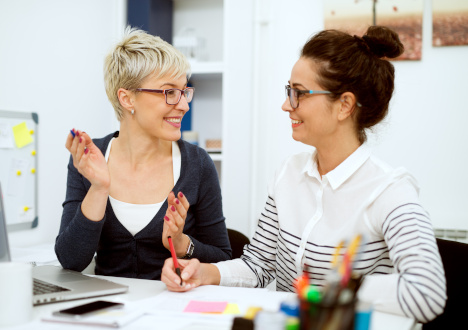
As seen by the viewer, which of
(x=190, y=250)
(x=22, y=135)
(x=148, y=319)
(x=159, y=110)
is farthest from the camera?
(x=22, y=135)

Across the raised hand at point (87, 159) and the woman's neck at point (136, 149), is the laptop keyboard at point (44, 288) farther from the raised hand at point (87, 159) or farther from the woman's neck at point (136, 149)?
the woman's neck at point (136, 149)

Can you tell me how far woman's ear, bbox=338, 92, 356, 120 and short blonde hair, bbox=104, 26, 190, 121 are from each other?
24.3 inches

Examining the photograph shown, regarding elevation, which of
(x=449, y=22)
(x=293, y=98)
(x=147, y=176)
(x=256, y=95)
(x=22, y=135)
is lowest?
(x=147, y=176)

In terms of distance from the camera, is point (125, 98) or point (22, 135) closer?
point (125, 98)

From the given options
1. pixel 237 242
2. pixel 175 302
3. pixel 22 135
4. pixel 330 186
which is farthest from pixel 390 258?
pixel 22 135

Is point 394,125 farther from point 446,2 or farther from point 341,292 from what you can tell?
point 341,292

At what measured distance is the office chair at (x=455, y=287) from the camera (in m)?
1.22

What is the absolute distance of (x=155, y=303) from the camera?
3.67 ft

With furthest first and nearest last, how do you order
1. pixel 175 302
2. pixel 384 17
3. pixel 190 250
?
pixel 384 17, pixel 190 250, pixel 175 302

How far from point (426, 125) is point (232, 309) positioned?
185 centimetres

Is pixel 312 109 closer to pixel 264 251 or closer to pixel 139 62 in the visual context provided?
pixel 264 251

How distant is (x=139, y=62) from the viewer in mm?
1685

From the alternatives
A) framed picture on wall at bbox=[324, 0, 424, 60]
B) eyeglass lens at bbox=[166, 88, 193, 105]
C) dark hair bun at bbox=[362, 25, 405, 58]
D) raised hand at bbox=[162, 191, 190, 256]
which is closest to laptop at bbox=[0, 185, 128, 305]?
raised hand at bbox=[162, 191, 190, 256]

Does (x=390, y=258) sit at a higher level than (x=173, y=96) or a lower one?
lower
